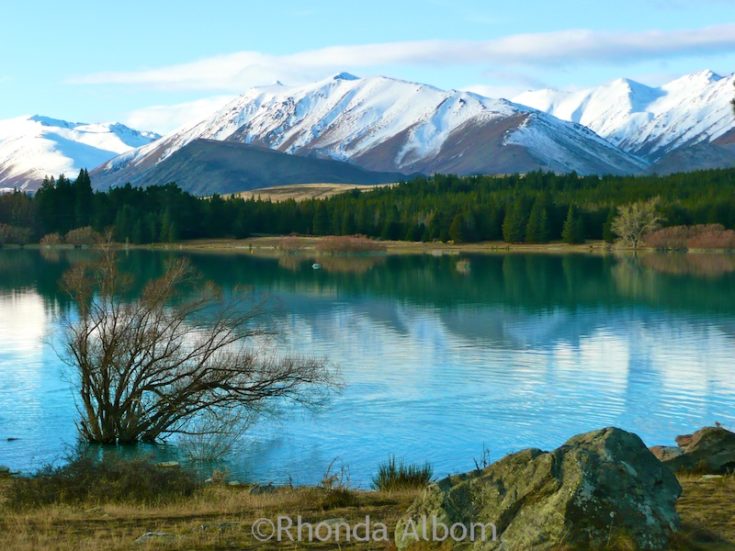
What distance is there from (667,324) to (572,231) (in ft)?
358

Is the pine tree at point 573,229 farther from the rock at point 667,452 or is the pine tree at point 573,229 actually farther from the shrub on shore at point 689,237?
the rock at point 667,452

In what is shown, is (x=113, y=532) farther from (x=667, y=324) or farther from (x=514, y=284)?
(x=514, y=284)

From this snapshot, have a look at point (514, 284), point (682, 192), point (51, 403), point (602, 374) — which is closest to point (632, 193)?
point (682, 192)

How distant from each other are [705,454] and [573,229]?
473 feet

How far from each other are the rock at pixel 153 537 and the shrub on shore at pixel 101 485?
345 cm

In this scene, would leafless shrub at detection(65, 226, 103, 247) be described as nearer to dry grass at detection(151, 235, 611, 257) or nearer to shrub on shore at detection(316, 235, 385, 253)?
dry grass at detection(151, 235, 611, 257)

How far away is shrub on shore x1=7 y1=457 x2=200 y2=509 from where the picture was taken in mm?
16703

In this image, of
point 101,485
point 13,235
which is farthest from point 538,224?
point 101,485

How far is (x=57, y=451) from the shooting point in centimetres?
2544

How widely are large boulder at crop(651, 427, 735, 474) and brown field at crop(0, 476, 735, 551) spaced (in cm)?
176

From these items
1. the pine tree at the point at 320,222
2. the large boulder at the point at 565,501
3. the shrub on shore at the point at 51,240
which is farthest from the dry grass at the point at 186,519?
the pine tree at the point at 320,222

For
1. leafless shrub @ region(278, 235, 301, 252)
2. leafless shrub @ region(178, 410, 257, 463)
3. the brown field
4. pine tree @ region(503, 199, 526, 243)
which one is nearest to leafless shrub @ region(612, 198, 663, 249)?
pine tree @ region(503, 199, 526, 243)

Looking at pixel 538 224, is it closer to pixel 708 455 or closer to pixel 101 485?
pixel 708 455

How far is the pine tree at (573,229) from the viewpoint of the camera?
160m
